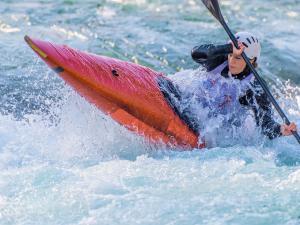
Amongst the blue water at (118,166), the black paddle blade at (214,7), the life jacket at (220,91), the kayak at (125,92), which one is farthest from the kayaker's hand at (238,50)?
the kayak at (125,92)

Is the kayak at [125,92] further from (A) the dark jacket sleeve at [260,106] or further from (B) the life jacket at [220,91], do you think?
(A) the dark jacket sleeve at [260,106]

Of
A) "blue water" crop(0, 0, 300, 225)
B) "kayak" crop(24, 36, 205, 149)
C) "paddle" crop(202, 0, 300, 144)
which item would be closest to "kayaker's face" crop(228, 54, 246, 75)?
"paddle" crop(202, 0, 300, 144)

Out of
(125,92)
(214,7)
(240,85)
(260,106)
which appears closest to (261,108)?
(260,106)

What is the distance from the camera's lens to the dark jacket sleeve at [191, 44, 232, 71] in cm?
559

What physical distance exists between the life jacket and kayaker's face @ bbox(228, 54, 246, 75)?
0.06m

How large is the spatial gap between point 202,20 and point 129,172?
5.56m

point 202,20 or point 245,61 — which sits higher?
point 245,61

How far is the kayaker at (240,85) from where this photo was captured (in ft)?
18.6

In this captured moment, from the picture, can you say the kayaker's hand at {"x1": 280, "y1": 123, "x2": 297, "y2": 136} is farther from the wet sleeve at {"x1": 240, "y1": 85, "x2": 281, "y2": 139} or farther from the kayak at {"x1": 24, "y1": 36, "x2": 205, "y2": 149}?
the kayak at {"x1": 24, "y1": 36, "x2": 205, "y2": 149}

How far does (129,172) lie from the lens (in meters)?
5.23

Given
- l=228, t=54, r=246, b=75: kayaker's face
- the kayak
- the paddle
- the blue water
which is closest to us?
the blue water

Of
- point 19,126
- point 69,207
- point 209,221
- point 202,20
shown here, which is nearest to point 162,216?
point 209,221

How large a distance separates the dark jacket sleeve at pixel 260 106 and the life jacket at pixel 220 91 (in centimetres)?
6

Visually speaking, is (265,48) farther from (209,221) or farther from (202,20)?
(209,221)
